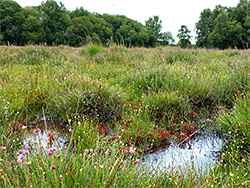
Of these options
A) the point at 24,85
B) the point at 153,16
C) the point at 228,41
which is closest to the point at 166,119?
the point at 24,85

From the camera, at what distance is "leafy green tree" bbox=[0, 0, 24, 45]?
41156 mm

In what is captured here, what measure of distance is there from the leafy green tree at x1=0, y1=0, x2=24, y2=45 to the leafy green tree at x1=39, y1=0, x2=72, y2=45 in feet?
18.4

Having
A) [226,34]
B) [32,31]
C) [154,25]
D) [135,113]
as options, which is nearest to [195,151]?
[135,113]

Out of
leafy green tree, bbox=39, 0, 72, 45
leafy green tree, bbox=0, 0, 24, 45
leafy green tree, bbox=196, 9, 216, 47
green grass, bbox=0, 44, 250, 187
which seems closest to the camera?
green grass, bbox=0, 44, 250, 187

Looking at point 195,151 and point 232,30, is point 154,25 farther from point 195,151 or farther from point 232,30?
point 195,151

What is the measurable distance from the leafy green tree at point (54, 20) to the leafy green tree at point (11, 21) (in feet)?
18.4

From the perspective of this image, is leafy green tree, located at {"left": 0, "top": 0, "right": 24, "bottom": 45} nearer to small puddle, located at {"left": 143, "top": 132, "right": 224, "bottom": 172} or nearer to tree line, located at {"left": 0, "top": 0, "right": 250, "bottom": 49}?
tree line, located at {"left": 0, "top": 0, "right": 250, "bottom": 49}

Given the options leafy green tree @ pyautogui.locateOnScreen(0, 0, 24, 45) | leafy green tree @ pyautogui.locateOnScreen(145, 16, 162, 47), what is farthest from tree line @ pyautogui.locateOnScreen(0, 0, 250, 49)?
leafy green tree @ pyautogui.locateOnScreen(145, 16, 162, 47)

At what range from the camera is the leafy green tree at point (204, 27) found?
51469 millimetres

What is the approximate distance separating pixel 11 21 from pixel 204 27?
46935 mm

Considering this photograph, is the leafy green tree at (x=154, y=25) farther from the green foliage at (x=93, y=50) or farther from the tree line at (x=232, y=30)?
the green foliage at (x=93, y=50)

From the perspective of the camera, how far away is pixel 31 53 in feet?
26.8

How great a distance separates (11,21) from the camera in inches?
1708

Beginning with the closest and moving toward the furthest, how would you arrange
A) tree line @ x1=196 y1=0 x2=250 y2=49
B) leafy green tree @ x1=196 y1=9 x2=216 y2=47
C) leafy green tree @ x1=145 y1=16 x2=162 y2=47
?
tree line @ x1=196 y1=0 x2=250 y2=49
leafy green tree @ x1=196 y1=9 x2=216 y2=47
leafy green tree @ x1=145 y1=16 x2=162 y2=47
